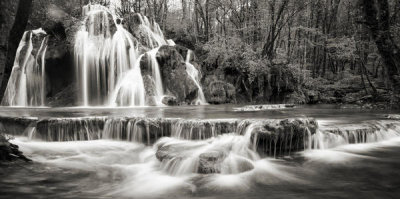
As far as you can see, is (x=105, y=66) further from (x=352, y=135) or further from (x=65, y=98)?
(x=352, y=135)

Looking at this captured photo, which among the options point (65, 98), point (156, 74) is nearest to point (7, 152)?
point (65, 98)

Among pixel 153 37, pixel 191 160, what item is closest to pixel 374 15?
pixel 191 160

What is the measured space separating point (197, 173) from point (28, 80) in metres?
15.6

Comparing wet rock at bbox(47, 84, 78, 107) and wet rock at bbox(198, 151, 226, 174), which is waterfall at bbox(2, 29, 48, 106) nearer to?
wet rock at bbox(47, 84, 78, 107)

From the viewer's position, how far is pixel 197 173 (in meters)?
5.35

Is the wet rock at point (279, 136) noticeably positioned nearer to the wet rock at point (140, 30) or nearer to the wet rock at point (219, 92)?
the wet rock at point (219, 92)

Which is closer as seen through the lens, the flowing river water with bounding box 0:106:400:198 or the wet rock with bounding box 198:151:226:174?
the flowing river water with bounding box 0:106:400:198

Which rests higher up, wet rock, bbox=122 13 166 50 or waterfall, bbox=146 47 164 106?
wet rock, bbox=122 13 166 50

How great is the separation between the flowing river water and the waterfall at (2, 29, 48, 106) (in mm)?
9943

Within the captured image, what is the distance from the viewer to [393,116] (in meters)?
10.5

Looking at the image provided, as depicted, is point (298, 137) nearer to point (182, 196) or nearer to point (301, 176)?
point (301, 176)

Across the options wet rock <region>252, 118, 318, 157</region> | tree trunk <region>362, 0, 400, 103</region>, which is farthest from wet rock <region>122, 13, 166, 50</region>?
tree trunk <region>362, 0, 400, 103</region>

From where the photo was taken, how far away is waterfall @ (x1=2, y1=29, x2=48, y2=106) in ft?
53.8

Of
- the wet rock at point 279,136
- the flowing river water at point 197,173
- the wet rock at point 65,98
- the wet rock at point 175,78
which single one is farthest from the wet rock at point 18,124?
the wet rock at point 175,78
